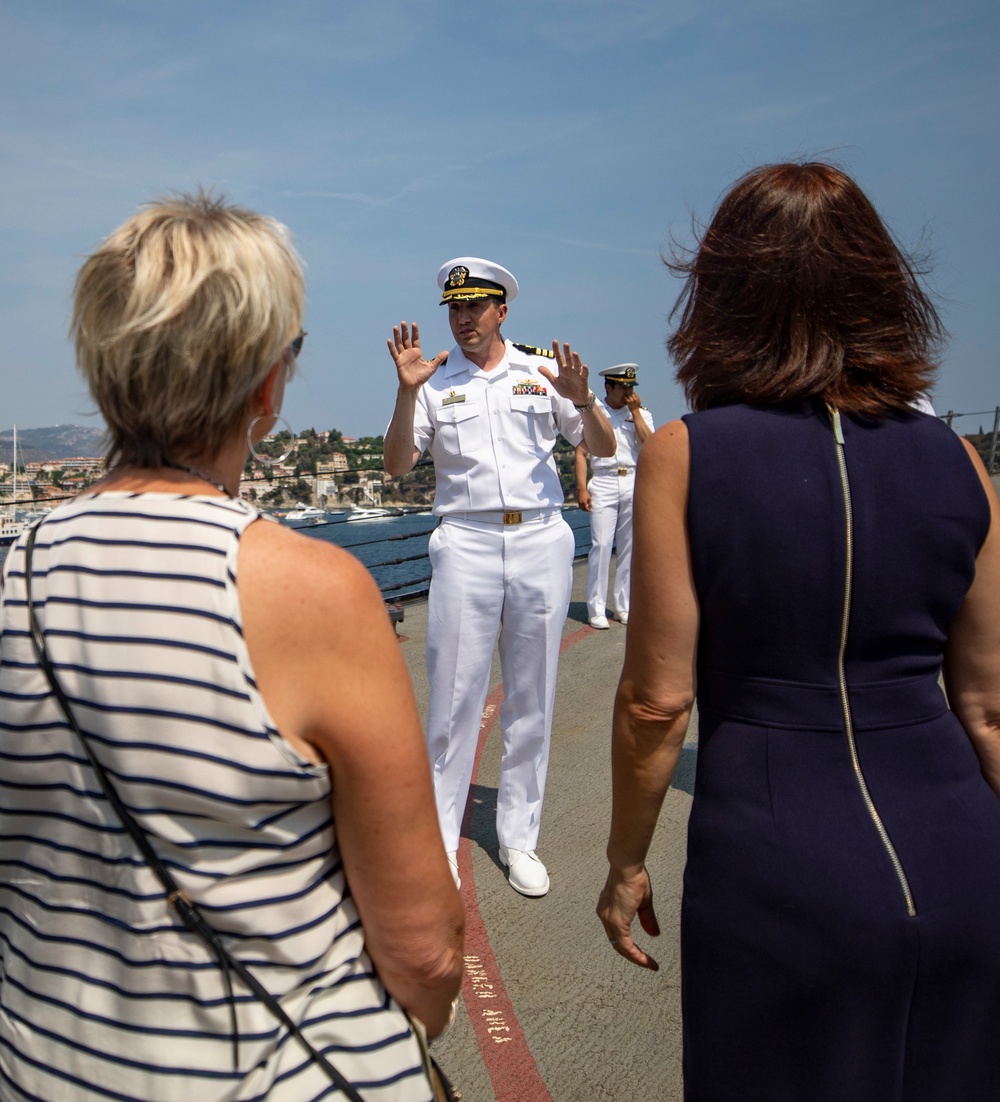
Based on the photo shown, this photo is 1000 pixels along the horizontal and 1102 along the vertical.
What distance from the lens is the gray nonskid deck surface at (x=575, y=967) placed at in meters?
2.55

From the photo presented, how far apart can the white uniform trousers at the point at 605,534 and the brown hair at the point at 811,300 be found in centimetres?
688

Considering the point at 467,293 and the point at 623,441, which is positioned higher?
the point at 467,293

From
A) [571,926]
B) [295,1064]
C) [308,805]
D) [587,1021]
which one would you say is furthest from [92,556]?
[571,926]

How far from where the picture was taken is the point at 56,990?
122cm

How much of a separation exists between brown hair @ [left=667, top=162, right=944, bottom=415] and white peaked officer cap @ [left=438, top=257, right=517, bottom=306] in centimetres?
228

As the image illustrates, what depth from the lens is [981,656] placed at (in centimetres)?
162

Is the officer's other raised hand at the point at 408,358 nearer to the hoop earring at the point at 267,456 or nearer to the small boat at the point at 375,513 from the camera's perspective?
the hoop earring at the point at 267,456

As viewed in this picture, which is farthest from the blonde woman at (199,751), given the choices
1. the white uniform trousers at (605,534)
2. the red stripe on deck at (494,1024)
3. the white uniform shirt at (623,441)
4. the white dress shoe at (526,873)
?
the white uniform shirt at (623,441)

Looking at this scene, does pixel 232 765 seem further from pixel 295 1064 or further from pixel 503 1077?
pixel 503 1077

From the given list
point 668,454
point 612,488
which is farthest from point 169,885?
point 612,488

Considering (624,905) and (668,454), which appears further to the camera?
(624,905)

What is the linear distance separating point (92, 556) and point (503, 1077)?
204 centimetres

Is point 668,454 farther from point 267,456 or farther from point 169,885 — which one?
point 169,885

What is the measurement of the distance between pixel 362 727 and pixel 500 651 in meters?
2.56
